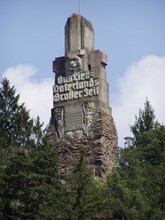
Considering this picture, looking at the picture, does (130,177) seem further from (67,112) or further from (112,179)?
(67,112)

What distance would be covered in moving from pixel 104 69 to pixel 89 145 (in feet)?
15.0

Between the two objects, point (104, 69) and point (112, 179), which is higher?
point (104, 69)

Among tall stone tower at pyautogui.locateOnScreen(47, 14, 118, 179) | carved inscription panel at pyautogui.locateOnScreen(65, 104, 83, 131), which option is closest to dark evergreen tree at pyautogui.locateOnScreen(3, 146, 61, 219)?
tall stone tower at pyautogui.locateOnScreen(47, 14, 118, 179)

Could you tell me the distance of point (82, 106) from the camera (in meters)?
51.5

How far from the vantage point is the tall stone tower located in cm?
5072

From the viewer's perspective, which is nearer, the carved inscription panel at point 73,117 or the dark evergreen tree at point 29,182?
the dark evergreen tree at point 29,182

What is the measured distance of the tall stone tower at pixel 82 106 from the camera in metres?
50.7

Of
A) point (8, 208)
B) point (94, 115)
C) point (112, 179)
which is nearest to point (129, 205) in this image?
point (112, 179)

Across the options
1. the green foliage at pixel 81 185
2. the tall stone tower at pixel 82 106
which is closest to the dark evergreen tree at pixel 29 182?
the green foliage at pixel 81 185

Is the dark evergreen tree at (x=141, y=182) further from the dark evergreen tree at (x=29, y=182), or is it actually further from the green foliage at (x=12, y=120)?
the green foliage at (x=12, y=120)

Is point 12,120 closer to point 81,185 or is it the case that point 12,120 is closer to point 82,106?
point 82,106

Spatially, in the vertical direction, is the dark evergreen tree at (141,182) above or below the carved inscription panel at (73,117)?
below

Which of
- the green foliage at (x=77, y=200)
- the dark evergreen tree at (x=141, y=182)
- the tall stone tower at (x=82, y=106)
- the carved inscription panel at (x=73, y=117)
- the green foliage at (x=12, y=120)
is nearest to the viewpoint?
the green foliage at (x=77, y=200)

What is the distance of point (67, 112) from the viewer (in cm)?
5203
